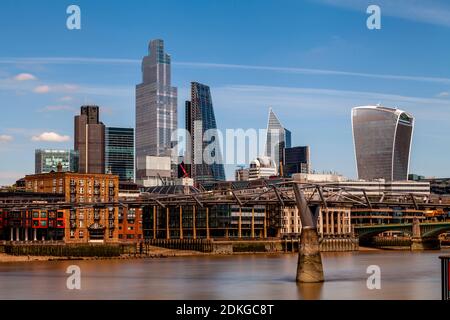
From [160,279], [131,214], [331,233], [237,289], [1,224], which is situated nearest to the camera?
[237,289]

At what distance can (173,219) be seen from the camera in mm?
179750

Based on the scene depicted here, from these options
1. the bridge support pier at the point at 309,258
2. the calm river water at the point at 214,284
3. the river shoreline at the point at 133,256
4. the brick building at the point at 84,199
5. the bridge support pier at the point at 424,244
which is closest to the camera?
the calm river water at the point at 214,284

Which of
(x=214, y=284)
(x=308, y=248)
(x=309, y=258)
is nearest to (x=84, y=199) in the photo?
(x=214, y=284)

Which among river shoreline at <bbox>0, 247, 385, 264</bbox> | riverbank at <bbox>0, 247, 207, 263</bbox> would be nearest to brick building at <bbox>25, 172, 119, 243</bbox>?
riverbank at <bbox>0, 247, 207, 263</bbox>

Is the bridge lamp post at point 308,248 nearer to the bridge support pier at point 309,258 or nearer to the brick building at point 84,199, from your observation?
the bridge support pier at point 309,258

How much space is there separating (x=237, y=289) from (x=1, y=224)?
283ft

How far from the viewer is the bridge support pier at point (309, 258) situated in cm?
6638

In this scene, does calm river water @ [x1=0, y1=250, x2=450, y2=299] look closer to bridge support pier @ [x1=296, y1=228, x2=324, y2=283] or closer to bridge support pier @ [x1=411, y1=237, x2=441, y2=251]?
bridge support pier @ [x1=296, y1=228, x2=324, y2=283]

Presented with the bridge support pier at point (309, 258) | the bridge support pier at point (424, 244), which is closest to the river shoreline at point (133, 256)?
the bridge support pier at point (424, 244)

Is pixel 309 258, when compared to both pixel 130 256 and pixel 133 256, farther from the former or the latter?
pixel 133 256

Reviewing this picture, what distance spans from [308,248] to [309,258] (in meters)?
1.26

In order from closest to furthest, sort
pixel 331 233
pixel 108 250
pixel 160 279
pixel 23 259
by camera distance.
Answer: pixel 160 279
pixel 23 259
pixel 108 250
pixel 331 233

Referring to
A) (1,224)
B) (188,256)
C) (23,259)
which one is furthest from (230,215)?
(23,259)
